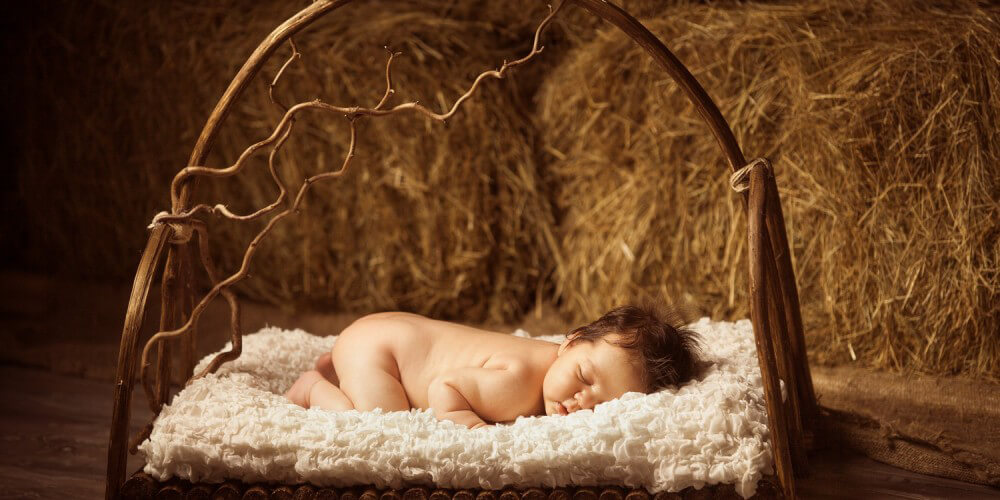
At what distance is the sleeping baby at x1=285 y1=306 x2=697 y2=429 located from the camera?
4.26 ft

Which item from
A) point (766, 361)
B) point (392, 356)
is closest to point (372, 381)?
point (392, 356)

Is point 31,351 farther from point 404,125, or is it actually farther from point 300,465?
point 300,465

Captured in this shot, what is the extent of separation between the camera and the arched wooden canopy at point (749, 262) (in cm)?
110

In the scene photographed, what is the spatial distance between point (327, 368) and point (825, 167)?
1157 millimetres

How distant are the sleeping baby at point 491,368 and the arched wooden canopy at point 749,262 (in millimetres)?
175

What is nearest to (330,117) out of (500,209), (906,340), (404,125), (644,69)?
(404,125)

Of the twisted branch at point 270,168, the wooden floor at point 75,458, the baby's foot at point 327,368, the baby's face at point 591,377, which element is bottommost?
the wooden floor at point 75,458

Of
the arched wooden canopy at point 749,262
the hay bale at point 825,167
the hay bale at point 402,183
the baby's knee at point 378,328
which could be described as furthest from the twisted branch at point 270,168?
the hay bale at point 402,183

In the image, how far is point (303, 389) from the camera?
143 cm

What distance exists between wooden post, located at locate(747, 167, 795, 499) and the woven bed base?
0.11 ft

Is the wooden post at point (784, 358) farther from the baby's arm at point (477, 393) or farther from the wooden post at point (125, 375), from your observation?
the wooden post at point (125, 375)

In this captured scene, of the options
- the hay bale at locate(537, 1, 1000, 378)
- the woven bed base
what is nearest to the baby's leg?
the woven bed base

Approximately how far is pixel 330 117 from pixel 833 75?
4.17ft

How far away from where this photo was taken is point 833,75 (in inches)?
72.5
